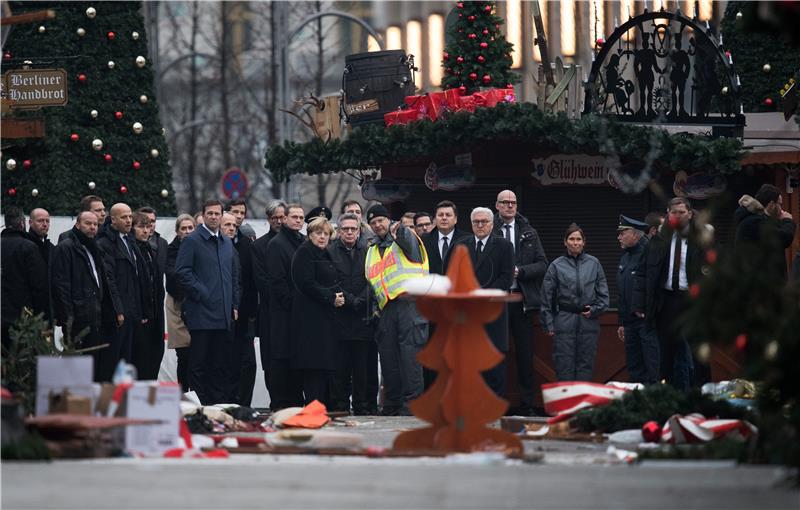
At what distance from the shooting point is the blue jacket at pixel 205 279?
62.8ft

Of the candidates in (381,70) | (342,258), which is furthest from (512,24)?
(342,258)

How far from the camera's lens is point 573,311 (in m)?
19.1

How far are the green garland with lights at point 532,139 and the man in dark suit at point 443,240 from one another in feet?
5.98

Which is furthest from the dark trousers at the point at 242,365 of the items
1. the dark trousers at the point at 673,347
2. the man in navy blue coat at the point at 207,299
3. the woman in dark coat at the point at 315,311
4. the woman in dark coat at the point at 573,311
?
the dark trousers at the point at 673,347

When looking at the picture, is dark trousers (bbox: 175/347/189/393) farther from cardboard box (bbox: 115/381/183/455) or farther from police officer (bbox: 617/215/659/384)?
cardboard box (bbox: 115/381/183/455)

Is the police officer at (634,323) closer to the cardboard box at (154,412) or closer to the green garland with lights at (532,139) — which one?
the green garland with lights at (532,139)

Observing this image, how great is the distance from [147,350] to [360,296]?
2314 millimetres

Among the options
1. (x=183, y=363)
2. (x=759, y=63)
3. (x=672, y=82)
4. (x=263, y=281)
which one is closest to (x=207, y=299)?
(x=263, y=281)

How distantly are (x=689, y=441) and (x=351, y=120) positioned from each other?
12063 mm

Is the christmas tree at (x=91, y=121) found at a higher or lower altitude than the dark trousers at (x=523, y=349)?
higher

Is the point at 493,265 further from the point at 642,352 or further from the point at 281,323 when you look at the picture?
the point at 281,323

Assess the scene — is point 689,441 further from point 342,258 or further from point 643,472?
point 342,258

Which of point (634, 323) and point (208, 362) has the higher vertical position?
point (634, 323)

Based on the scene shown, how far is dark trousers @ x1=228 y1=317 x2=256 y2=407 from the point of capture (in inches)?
781
